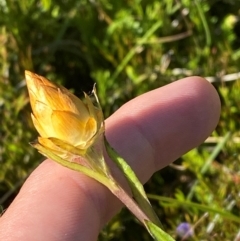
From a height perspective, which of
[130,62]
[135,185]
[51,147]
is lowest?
[130,62]

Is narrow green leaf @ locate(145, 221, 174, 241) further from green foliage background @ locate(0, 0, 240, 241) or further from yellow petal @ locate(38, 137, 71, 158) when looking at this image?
green foliage background @ locate(0, 0, 240, 241)

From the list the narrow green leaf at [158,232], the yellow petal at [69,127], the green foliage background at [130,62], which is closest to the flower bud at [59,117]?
the yellow petal at [69,127]

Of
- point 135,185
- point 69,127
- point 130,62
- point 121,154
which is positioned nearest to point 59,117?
point 69,127

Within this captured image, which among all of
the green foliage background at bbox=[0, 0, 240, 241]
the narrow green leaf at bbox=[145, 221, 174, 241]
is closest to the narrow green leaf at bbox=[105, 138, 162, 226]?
the narrow green leaf at bbox=[145, 221, 174, 241]

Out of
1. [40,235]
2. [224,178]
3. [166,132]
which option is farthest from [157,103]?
[40,235]

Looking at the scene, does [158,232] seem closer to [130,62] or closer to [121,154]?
[121,154]
